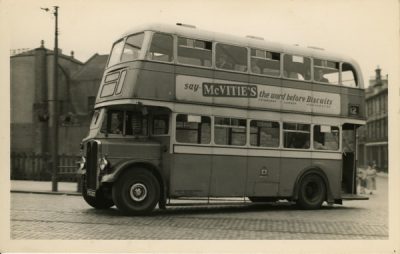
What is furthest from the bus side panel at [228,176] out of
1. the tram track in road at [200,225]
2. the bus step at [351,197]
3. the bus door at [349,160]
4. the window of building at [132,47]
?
the bus door at [349,160]

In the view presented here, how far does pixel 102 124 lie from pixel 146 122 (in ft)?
3.34

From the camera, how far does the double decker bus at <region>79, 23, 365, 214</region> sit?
486 inches

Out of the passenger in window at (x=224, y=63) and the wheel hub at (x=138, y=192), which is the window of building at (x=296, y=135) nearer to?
the passenger in window at (x=224, y=63)

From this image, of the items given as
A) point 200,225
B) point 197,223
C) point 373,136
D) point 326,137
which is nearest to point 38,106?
point 373,136

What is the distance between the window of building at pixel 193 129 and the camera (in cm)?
1279

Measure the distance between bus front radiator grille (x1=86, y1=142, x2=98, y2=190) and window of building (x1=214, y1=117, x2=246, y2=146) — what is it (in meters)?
2.88

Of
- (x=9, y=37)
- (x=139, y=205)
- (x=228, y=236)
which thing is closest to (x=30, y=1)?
(x=9, y=37)

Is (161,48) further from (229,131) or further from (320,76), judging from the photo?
(320,76)

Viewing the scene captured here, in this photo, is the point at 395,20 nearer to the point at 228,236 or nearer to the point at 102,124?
the point at 228,236

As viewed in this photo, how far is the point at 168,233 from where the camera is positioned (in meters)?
10.3

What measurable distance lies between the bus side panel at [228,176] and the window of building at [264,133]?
1.97 ft

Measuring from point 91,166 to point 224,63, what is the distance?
4.01m

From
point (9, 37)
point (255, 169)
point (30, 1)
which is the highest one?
point (30, 1)

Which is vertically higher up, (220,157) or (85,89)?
(85,89)
